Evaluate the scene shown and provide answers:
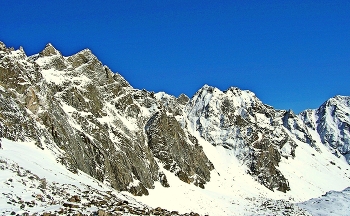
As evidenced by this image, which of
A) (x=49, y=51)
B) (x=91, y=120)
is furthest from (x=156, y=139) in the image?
(x=49, y=51)

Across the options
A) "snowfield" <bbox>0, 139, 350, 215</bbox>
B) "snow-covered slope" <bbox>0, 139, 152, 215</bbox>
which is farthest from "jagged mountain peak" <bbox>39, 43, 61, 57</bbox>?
"snow-covered slope" <bbox>0, 139, 152, 215</bbox>

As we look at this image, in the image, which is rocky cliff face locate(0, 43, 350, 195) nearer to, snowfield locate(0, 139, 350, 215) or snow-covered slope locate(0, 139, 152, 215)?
snowfield locate(0, 139, 350, 215)

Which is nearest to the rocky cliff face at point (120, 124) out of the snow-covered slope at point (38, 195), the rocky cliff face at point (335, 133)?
the snow-covered slope at point (38, 195)

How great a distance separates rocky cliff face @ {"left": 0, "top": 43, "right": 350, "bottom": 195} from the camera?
49.0m

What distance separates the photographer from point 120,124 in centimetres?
7331

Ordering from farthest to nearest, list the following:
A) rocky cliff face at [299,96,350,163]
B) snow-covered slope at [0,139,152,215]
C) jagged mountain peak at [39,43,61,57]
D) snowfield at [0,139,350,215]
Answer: rocky cliff face at [299,96,350,163]
jagged mountain peak at [39,43,61,57]
snowfield at [0,139,350,215]
snow-covered slope at [0,139,152,215]

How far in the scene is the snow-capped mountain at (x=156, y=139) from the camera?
163 ft

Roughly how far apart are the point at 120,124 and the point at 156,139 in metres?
12.6

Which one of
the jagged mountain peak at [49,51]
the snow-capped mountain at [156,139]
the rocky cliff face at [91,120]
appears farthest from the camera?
the jagged mountain peak at [49,51]

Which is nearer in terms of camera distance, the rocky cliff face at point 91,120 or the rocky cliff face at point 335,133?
the rocky cliff face at point 91,120

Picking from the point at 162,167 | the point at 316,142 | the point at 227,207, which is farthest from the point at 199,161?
the point at 316,142

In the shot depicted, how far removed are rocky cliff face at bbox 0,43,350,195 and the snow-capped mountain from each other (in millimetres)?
218

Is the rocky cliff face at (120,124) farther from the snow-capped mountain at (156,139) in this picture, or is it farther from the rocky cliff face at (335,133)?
the rocky cliff face at (335,133)

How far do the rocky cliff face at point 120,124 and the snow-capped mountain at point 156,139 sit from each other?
0.22 metres
